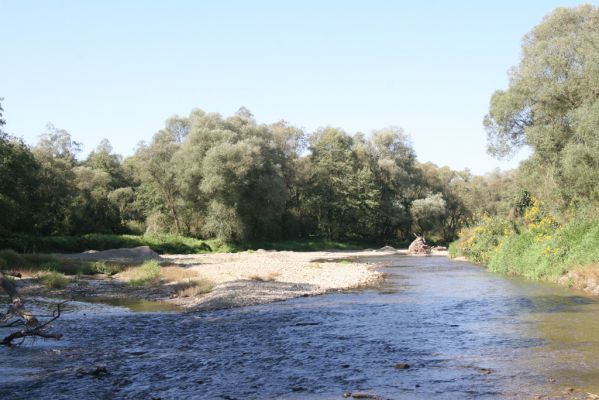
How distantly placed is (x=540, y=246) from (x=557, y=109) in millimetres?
9377

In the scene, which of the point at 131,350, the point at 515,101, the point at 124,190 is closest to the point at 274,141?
the point at 124,190

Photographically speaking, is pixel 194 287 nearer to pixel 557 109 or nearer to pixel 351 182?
pixel 557 109

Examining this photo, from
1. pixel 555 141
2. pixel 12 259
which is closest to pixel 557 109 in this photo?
pixel 555 141

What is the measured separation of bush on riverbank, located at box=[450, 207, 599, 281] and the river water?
5.82 meters

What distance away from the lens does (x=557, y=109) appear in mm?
35281

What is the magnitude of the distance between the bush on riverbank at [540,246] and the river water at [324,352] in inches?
229

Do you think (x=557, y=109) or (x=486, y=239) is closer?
(x=557, y=109)

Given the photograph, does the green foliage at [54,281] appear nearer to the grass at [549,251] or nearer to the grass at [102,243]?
the grass at [102,243]

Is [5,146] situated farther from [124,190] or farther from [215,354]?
[215,354]

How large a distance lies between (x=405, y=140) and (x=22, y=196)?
6415 centimetres

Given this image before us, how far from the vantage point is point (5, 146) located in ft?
158

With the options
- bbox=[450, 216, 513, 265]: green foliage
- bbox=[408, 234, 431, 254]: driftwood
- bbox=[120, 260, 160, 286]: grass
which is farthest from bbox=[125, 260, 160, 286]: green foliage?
bbox=[408, 234, 431, 254]: driftwood

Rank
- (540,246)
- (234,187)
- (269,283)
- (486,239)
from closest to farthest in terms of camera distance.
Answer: (269,283) < (540,246) < (486,239) < (234,187)

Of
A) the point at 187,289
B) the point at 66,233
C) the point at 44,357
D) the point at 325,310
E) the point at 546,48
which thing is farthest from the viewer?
the point at 66,233
